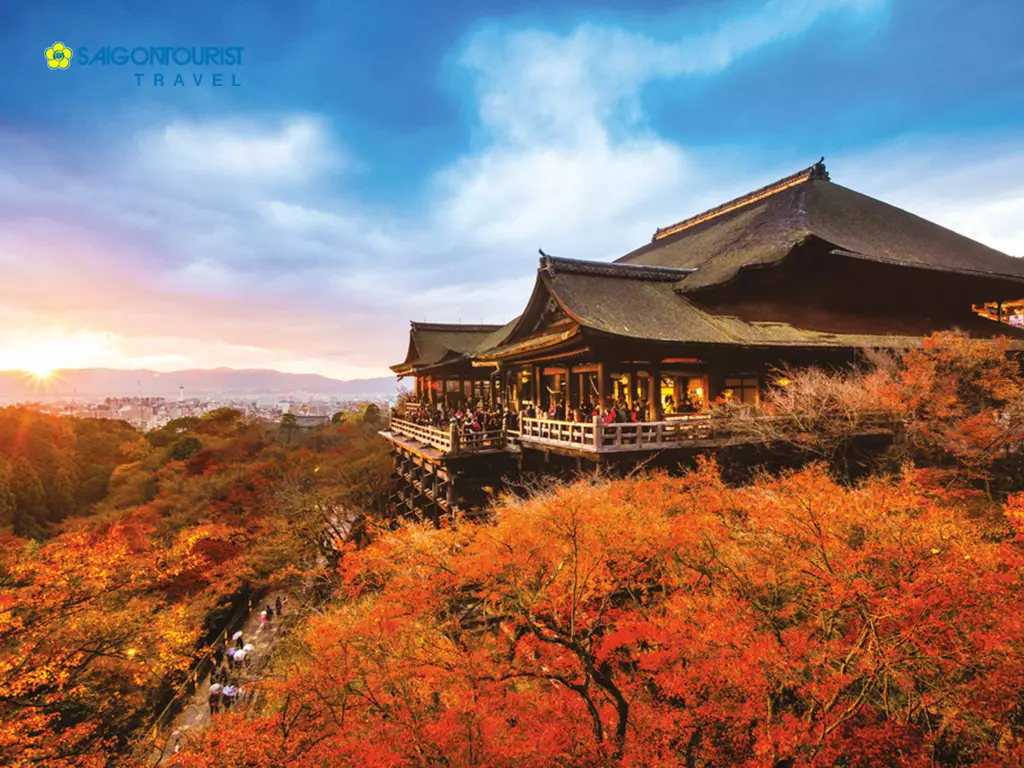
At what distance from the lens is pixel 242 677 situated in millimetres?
18984

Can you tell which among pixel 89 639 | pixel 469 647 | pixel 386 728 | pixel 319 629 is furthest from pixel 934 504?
pixel 89 639

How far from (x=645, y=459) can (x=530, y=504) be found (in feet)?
12.3

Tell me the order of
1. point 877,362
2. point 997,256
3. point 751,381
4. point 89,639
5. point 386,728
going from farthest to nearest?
1. point 997,256
2. point 751,381
3. point 877,362
4. point 89,639
5. point 386,728

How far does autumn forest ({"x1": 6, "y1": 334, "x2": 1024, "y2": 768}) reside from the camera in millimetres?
8641

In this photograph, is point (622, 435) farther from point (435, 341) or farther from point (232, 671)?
point (435, 341)

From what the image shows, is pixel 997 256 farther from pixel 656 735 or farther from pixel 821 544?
pixel 656 735

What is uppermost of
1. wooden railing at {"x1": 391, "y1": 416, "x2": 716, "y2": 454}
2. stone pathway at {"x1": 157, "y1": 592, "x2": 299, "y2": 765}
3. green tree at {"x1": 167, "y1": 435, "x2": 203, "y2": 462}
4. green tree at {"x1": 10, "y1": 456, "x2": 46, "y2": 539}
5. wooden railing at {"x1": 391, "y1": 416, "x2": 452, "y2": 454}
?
wooden railing at {"x1": 391, "y1": 416, "x2": 716, "y2": 454}

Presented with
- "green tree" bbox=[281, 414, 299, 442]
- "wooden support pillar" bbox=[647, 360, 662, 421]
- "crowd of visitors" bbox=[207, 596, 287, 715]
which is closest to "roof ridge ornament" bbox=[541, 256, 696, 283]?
"wooden support pillar" bbox=[647, 360, 662, 421]

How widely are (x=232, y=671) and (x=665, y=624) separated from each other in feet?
62.4

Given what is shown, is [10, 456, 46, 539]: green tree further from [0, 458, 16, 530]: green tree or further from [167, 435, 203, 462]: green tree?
[167, 435, 203, 462]: green tree

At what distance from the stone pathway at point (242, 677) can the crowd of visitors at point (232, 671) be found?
0.07 metres

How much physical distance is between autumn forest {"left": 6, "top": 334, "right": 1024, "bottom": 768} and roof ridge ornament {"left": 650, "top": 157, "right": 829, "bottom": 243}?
13.3 m

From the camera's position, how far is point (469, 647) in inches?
488

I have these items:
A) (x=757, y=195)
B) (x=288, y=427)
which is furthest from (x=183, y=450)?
(x=757, y=195)
